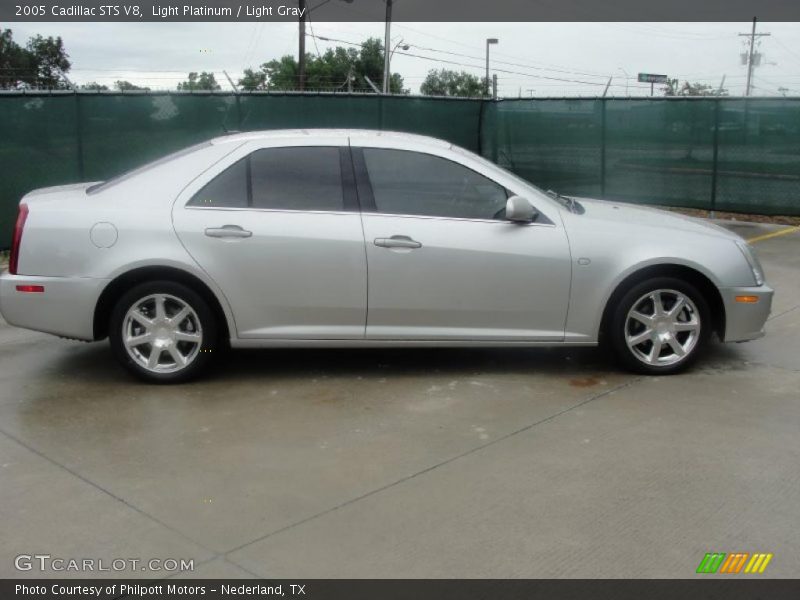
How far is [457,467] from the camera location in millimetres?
4473

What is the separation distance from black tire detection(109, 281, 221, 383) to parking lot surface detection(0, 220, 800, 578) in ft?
0.41

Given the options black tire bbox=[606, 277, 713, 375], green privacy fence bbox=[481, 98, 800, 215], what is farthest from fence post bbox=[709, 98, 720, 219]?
black tire bbox=[606, 277, 713, 375]

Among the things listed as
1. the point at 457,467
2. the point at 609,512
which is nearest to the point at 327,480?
the point at 457,467

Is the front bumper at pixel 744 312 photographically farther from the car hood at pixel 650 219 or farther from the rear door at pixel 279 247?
the rear door at pixel 279 247

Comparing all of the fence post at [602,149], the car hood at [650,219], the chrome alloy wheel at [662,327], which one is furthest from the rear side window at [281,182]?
the fence post at [602,149]

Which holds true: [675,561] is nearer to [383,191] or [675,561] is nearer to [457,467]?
[457,467]

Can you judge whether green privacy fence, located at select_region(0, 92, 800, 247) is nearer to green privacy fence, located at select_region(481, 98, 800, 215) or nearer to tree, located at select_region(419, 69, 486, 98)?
green privacy fence, located at select_region(481, 98, 800, 215)

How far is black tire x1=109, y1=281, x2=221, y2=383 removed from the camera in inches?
222

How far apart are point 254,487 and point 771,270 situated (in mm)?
7113

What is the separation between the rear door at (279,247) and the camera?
5656 mm

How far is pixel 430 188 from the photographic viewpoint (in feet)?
19.3

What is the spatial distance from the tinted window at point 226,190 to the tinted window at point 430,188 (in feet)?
2.74

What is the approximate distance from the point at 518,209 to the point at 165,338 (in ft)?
7.89

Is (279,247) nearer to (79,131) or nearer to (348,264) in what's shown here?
(348,264)
